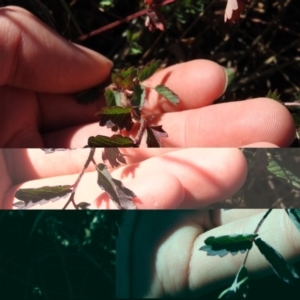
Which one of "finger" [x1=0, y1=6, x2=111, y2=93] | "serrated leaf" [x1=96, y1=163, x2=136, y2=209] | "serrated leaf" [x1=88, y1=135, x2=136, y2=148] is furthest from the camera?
"finger" [x1=0, y1=6, x2=111, y2=93]

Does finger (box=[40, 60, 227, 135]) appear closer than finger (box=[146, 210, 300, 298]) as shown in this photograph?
No

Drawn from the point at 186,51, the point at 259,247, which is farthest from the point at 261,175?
the point at 186,51

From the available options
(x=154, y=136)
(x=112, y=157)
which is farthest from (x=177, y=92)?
(x=112, y=157)

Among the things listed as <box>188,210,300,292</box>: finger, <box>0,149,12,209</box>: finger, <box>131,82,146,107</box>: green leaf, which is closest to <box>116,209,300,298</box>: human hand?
<box>188,210,300,292</box>: finger

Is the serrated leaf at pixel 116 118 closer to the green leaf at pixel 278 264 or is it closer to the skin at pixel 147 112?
the skin at pixel 147 112

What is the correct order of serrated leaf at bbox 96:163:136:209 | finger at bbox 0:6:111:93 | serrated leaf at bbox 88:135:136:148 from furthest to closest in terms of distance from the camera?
finger at bbox 0:6:111:93, serrated leaf at bbox 88:135:136:148, serrated leaf at bbox 96:163:136:209

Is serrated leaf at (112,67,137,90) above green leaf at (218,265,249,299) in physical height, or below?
above

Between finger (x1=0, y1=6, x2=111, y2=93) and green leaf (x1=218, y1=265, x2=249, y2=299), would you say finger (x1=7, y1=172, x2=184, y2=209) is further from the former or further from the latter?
finger (x1=0, y1=6, x2=111, y2=93)

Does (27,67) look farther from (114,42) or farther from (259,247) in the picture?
(259,247)
